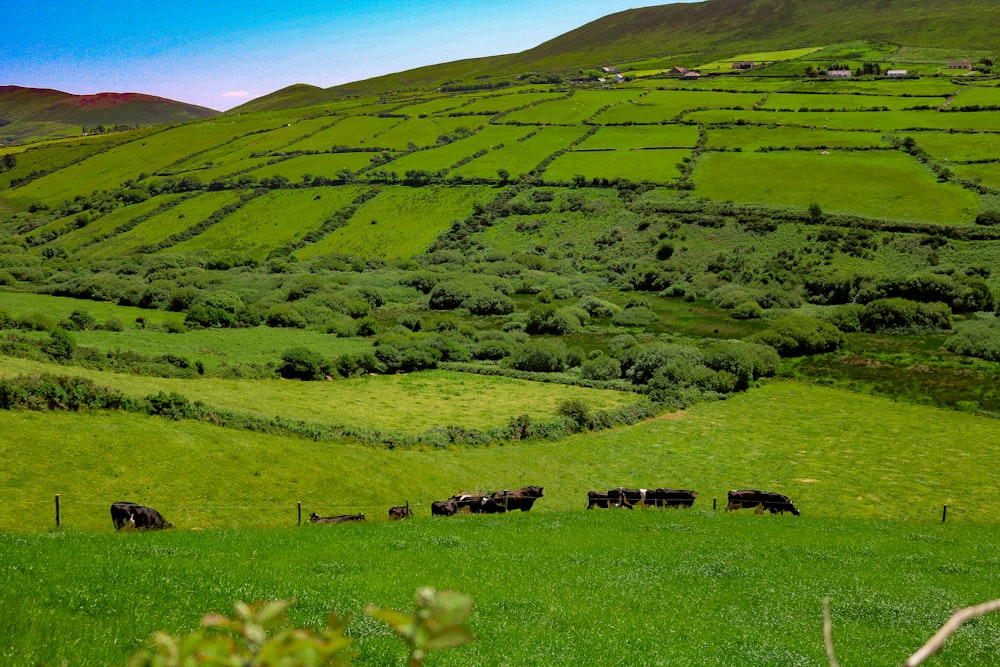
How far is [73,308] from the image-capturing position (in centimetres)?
6888

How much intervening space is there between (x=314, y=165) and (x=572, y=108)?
5821cm

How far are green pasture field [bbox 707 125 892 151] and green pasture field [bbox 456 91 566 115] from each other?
176 feet

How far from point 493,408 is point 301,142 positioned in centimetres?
13178

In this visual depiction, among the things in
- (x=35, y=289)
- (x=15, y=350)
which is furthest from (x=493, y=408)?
(x=35, y=289)

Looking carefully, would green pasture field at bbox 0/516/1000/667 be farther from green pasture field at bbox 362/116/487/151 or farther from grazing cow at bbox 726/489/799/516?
green pasture field at bbox 362/116/487/151

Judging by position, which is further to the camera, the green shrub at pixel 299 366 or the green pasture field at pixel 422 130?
the green pasture field at pixel 422 130

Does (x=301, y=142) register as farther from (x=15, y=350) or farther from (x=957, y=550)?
(x=957, y=550)

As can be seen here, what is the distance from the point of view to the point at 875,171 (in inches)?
3922

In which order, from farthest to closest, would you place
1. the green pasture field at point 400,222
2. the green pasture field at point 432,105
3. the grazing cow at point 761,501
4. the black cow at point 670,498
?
the green pasture field at point 432,105, the green pasture field at point 400,222, the black cow at point 670,498, the grazing cow at point 761,501

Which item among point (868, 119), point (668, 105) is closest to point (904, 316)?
point (868, 119)

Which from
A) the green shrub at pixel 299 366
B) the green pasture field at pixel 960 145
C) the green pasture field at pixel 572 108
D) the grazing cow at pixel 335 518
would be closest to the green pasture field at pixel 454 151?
the green pasture field at pixel 572 108

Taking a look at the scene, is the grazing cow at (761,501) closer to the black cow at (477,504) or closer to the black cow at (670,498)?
the black cow at (670,498)

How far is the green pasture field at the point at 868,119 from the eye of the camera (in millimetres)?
111875

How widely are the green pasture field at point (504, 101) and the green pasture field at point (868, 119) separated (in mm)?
44521
